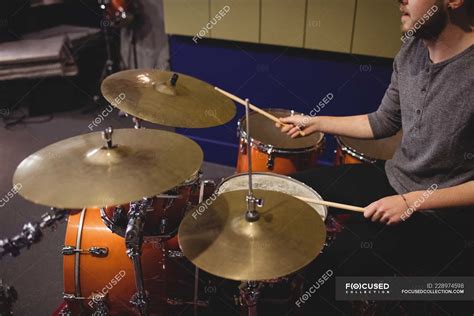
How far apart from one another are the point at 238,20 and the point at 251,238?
229 cm

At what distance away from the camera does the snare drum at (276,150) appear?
7.62 ft

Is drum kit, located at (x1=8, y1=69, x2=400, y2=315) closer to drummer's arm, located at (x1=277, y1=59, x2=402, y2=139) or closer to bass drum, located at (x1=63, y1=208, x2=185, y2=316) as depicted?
bass drum, located at (x1=63, y1=208, x2=185, y2=316)

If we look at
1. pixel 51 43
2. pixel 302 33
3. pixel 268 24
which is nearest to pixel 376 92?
pixel 302 33

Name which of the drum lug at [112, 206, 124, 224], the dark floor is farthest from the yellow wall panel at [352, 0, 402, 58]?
the drum lug at [112, 206, 124, 224]

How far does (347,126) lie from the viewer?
6.82 feet

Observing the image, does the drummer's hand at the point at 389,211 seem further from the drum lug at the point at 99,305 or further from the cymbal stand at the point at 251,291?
the drum lug at the point at 99,305

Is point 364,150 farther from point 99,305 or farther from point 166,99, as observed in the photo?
point 99,305

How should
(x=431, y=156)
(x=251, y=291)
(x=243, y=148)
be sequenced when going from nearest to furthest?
(x=251, y=291) → (x=431, y=156) → (x=243, y=148)

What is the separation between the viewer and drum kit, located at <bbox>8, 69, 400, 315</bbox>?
1.19m

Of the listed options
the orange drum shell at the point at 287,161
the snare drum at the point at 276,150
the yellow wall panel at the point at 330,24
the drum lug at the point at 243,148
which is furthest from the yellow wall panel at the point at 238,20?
the orange drum shell at the point at 287,161

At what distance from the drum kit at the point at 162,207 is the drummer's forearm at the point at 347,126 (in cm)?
27

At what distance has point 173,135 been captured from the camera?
60.6 inches

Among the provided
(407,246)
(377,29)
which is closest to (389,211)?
(407,246)

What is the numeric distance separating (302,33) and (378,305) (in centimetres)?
192
